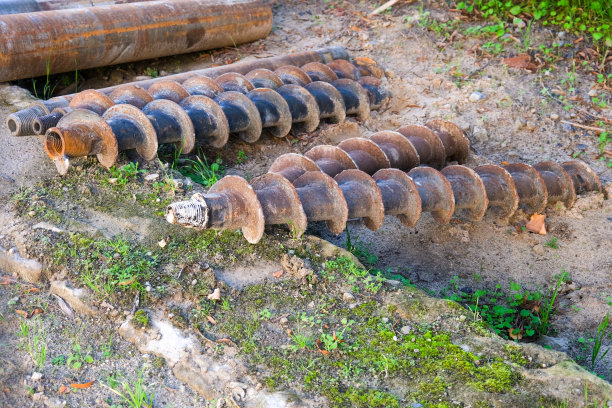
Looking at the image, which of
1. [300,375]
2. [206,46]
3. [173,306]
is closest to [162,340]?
[173,306]

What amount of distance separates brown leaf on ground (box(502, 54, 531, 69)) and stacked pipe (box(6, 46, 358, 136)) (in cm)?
135

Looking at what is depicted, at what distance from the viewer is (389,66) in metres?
6.99

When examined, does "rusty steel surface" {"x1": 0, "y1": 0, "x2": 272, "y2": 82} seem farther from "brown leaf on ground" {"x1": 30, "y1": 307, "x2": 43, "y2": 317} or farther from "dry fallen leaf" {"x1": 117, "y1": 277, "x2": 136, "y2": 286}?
"dry fallen leaf" {"x1": 117, "y1": 277, "x2": 136, "y2": 286}

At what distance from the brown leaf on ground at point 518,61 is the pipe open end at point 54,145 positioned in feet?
15.2

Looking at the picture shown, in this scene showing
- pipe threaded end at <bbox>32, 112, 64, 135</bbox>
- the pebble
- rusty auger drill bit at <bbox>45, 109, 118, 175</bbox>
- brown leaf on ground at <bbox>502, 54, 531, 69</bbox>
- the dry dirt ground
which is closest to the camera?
the dry dirt ground

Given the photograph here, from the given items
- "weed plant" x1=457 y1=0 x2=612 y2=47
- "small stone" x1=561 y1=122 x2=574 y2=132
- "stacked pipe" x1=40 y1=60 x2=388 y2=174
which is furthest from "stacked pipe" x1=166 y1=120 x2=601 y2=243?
"weed plant" x1=457 y1=0 x2=612 y2=47

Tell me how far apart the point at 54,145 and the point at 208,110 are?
1.22 m

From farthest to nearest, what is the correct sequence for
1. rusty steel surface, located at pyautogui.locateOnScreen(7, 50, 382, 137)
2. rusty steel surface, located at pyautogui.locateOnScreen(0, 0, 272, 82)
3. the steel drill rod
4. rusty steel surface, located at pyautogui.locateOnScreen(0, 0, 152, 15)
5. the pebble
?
the pebble < rusty steel surface, located at pyautogui.locateOnScreen(0, 0, 152, 15) < rusty steel surface, located at pyautogui.locateOnScreen(0, 0, 272, 82) < rusty steel surface, located at pyautogui.locateOnScreen(7, 50, 382, 137) < the steel drill rod

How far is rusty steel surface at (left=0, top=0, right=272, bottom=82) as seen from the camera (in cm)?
562

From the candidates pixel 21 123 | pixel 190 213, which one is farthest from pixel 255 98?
pixel 190 213

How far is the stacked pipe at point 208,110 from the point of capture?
428cm

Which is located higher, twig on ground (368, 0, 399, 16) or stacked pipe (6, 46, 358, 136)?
twig on ground (368, 0, 399, 16)

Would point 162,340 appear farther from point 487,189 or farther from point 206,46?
point 206,46

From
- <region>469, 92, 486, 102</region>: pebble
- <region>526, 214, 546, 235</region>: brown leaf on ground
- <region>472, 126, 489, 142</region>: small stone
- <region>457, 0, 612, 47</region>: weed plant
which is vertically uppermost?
<region>457, 0, 612, 47</region>: weed plant
